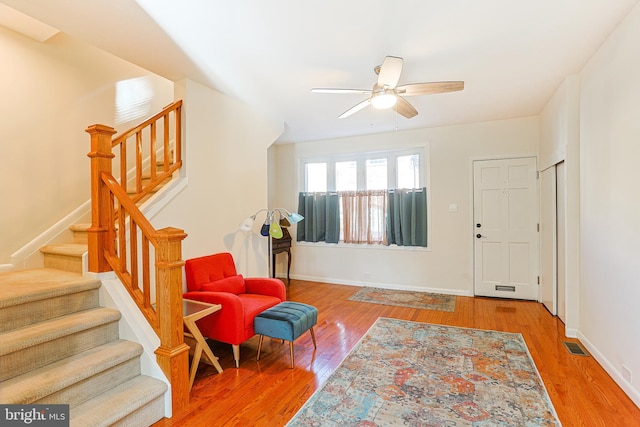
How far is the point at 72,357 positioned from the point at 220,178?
206cm

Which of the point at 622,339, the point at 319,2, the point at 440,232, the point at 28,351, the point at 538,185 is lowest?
the point at 622,339

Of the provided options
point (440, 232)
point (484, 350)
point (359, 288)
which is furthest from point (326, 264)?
point (484, 350)

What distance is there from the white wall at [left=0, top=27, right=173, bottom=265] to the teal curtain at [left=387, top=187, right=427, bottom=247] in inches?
158

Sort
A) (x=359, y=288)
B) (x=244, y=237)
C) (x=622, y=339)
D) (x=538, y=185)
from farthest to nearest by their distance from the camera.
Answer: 1. (x=359, y=288)
2. (x=538, y=185)
3. (x=244, y=237)
4. (x=622, y=339)

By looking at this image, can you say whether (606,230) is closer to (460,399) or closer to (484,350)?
(484,350)

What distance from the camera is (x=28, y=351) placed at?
1680mm

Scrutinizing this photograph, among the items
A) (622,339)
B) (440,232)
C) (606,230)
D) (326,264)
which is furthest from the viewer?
(326,264)

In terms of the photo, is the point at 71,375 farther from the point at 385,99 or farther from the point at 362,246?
the point at 362,246

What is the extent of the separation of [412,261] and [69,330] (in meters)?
4.32

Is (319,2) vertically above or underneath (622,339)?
above

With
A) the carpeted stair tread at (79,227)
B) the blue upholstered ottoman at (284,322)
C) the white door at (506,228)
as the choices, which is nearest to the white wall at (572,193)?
the white door at (506,228)

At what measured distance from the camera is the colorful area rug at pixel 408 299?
4195mm

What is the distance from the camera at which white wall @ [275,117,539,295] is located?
176 inches

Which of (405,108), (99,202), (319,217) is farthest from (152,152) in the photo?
(319,217)
